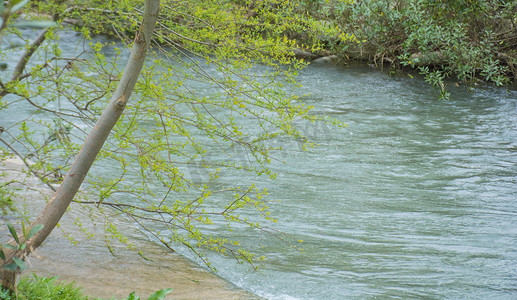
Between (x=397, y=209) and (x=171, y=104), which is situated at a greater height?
(x=171, y=104)

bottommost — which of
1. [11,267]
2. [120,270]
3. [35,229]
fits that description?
[120,270]

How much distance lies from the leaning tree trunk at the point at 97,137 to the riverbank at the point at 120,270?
0.91 m

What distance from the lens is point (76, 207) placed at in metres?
5.81

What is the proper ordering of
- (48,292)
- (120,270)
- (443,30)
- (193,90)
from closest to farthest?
1. (48,292)
2. (120,270)
3. (193,90)
4. (443,30)

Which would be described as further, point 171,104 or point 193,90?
point 193,90

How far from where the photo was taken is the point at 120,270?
442 centimetres

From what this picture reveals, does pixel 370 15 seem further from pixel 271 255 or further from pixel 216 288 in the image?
pixel 216 288

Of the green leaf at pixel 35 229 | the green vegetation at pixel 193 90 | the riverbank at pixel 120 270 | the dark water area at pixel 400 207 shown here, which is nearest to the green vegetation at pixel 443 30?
the green vegetation at pixel 193 90

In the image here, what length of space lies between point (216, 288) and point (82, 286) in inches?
41.4

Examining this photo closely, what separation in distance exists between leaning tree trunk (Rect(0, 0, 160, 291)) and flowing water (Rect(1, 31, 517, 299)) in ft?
6.74

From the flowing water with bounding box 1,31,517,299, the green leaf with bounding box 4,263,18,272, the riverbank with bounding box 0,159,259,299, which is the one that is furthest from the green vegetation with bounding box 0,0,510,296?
the flowing water with bounding box 1,31,517,299

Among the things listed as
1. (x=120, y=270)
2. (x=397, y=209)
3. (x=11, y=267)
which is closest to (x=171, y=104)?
(x=120, y=270)

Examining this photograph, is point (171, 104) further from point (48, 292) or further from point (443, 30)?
point (443, 30)

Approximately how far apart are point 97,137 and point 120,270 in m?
1.91
